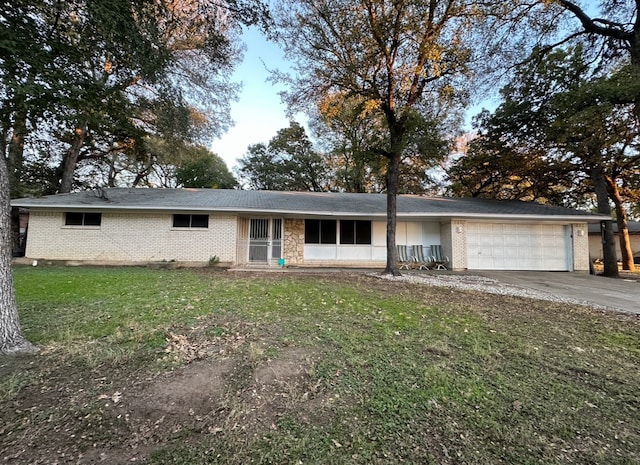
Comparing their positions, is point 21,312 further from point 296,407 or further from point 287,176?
point 287,176

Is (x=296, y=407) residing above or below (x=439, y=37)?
below

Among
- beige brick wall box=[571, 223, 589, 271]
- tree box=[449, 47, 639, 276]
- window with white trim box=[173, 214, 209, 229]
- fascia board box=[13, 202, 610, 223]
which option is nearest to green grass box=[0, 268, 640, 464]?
fascia board box=[13, 202, 610, 223]

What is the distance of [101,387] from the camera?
242 cm

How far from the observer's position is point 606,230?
1303 centimetres

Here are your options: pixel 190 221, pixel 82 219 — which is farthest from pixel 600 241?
pixel 82 219

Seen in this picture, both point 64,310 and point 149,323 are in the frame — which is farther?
point 64,310

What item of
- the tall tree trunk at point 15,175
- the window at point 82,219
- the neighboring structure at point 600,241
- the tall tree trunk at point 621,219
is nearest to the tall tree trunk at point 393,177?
the tall tree trunk at point 15,175

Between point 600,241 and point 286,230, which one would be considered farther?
point 600,241

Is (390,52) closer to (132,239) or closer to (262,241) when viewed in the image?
(262,241)

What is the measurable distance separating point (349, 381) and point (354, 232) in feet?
33.4

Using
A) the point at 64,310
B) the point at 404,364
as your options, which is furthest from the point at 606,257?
the point at 64,310

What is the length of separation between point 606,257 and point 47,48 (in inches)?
752

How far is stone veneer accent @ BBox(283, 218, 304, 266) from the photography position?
12250 millimetres

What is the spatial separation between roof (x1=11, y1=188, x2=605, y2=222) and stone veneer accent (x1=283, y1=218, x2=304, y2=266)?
0.85 m
